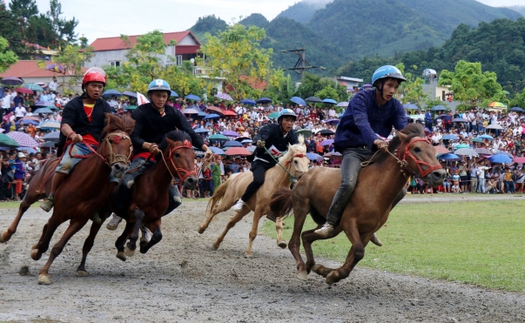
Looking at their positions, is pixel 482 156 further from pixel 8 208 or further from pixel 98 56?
pixel 98 56

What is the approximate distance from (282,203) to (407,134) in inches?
111

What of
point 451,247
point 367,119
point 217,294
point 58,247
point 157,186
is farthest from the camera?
point 451,247

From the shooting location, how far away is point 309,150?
114ft

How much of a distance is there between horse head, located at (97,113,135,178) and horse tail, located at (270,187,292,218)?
8.69 ft

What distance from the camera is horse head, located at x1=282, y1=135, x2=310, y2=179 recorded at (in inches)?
534

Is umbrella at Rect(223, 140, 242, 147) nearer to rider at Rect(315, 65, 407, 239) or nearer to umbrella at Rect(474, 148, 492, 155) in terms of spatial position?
umbrella at Rect(474, 148, 492, 155)

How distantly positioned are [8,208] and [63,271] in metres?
11.7

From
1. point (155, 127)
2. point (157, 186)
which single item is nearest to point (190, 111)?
point (155, 127)

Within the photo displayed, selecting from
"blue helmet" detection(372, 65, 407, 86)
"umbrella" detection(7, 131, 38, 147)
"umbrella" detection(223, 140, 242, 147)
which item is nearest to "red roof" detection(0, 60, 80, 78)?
"umbrella" detection(223, 140, 242, 147)

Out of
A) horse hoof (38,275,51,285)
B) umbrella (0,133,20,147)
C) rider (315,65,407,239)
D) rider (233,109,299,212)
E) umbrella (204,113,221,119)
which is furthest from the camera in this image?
umbrella (204,113,221,119)

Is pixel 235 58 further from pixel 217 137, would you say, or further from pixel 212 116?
pixel 217 137

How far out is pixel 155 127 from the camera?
11.5 m

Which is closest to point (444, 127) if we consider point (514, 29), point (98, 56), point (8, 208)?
point (8, 208)

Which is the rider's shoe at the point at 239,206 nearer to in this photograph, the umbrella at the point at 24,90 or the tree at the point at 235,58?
the umbrella at the point at 24,90
